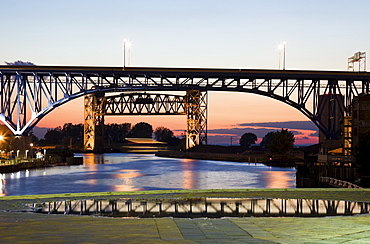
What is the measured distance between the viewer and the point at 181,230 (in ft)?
43.5

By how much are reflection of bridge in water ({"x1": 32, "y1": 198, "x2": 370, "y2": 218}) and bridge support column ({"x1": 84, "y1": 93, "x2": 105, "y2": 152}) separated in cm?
15381

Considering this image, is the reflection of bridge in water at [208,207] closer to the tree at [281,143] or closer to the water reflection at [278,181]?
the water reflection at [278,181]

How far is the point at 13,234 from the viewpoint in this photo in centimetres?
1292

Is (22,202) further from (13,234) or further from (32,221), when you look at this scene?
(13,234)

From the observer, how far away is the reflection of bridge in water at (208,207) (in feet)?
60.7

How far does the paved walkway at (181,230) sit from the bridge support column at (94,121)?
525ft

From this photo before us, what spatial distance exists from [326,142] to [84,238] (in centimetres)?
8937

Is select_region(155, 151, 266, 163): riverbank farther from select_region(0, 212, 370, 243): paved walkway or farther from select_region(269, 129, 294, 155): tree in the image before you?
select_region(0, 212, 370, 243): paved walkway

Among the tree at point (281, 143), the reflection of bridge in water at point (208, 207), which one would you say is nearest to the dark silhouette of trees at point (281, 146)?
the tree at point (281, 143)

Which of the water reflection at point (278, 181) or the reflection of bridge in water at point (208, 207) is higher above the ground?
the reflection of bridge in water at point (208, 207)

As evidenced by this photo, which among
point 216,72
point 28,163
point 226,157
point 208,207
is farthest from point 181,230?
point 226,157

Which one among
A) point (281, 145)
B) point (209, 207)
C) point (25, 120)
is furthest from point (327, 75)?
point (209, 207)

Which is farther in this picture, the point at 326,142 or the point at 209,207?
the point at 326,142

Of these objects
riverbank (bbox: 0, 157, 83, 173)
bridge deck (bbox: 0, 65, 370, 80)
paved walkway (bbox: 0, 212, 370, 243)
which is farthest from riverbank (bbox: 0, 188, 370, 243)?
bridge deck (bbox: 0, 65, 370, 80)
